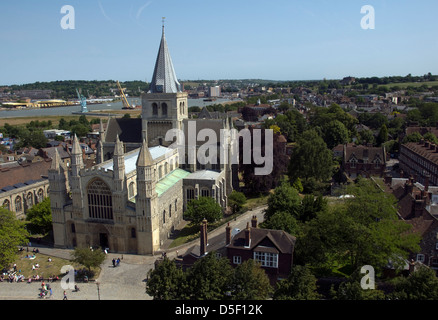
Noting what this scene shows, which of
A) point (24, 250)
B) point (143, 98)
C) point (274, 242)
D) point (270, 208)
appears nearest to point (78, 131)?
point (143, 98)

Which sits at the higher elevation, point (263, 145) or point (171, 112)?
point (171, 112)

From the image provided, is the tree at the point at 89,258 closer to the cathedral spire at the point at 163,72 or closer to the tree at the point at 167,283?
the tree at the point at 167,283

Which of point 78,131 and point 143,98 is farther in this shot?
point 78,131

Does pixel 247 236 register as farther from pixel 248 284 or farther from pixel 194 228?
pixel 194 228

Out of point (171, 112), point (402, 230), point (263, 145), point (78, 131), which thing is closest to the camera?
point (402, 230)

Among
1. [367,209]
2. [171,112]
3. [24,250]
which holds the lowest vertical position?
[24,250]

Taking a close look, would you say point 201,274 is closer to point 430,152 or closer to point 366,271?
point 366,271
